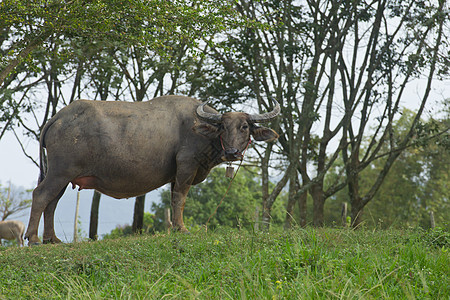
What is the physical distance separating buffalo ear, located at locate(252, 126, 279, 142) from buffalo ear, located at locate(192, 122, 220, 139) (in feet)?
2.55

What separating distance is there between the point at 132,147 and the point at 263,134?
2438 millimetres

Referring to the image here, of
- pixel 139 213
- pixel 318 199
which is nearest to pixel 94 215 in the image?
pixel 139 213

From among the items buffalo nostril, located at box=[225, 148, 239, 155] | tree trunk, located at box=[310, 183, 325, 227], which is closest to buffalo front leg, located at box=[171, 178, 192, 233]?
buffalo nostril, located at box=[225, 148, 239, 155]

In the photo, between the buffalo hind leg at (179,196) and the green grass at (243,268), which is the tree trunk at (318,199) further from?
the green grass at (243,268)

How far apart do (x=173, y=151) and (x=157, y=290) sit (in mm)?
4903

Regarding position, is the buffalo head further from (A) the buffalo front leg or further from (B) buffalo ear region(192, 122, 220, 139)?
(A) the buffalo front leg

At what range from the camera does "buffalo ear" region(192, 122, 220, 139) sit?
9148 millimetres

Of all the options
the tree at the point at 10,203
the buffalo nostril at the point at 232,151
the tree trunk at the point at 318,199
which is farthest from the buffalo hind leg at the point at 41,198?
the tree at the point at 10,203

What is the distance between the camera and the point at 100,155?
914 cm

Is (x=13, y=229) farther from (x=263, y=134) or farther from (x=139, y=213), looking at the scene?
(x=263, y=134)

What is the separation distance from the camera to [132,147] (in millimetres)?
9281

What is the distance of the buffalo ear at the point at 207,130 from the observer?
30.0 ft

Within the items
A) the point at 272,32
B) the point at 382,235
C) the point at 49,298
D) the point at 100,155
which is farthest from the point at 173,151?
the point at 272,32

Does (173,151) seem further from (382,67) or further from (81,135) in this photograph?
(382,67)
